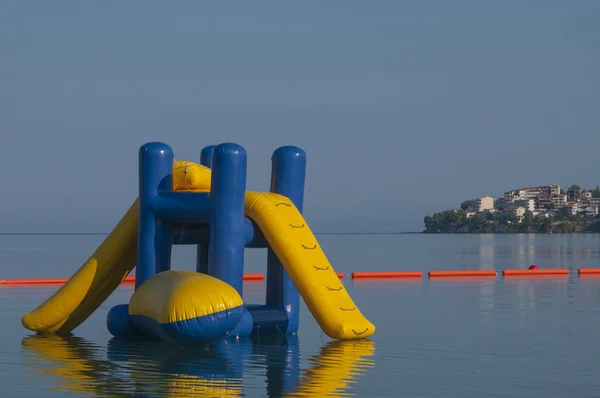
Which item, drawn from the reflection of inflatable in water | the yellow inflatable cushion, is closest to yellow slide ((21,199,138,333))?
the reflection of inflatable in water

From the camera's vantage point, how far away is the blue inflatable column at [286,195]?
17.8 metres

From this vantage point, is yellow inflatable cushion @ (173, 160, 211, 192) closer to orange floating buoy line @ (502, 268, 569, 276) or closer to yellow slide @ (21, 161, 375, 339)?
yellow slide @ (21, 161, 375, 339)

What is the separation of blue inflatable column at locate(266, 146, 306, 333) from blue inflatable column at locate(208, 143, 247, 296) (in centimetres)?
134

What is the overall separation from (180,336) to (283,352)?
1818 millimetres

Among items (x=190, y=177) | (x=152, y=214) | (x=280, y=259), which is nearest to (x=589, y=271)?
(x=280, y=259)

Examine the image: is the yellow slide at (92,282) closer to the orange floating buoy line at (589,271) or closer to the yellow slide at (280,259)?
the yellow slide at (280,259)

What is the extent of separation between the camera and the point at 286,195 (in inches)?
707

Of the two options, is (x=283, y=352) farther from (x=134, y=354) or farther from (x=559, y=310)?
(x=559, y=310)

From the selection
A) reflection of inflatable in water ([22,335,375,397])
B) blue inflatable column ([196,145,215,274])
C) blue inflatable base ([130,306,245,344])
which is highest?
blue inflatable column ([196,145,215,274])

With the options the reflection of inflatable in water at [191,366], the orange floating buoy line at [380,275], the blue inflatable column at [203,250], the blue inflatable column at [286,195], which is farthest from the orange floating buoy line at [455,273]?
the reflection of inflatable in water at [191,366]

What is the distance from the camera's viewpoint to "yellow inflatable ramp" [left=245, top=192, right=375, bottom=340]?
1631 centimetres

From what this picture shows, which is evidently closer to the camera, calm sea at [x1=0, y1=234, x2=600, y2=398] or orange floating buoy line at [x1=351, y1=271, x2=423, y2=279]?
calm sea at [x1=0, y1=234, x2=600, y2=398]

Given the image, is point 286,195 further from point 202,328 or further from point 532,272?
point 532,272

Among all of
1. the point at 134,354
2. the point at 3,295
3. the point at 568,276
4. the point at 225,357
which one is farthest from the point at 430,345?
the point at 568,276
